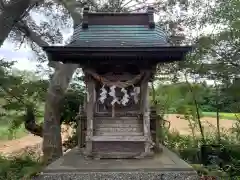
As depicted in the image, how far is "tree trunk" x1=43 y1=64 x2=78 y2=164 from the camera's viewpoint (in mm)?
8828

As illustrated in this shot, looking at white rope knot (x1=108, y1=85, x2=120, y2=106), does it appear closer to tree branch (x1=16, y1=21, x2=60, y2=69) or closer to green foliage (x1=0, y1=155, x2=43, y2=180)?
green foliage (x1=0, y1=155, x2=43, y2=180)

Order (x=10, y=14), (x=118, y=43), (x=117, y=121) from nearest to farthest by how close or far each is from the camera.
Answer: (x=118, y=43), (x=117, y=121), (x=10, y=14)

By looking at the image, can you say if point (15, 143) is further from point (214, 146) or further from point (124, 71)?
point (124, 71)

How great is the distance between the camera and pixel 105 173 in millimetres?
4332

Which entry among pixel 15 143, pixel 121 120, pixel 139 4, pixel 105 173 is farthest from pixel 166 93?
pixel 15 143

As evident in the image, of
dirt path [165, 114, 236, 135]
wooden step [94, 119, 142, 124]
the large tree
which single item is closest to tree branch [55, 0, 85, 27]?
the large tree

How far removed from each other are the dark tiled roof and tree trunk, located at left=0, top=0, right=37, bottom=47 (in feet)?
13.2

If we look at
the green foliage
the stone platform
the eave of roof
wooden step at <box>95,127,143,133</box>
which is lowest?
the green foliage

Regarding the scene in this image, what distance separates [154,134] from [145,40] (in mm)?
1613

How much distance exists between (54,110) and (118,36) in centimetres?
441

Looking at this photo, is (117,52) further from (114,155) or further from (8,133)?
Answer: (8,133)

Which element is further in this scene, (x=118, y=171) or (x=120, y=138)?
(x=120, y=138)

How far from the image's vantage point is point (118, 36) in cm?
513

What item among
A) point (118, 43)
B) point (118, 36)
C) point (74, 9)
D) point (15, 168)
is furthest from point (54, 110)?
point (118, 43)
